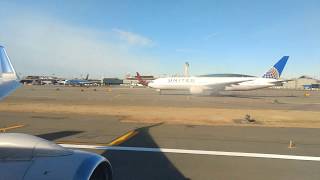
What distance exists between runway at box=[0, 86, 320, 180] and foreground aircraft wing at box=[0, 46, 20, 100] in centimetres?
363

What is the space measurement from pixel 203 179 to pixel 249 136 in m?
7.38

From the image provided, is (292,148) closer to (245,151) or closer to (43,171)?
(245,151)

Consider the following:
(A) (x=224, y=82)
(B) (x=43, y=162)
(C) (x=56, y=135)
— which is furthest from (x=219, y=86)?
(B) (x=43, y=162)

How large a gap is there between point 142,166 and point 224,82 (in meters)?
50.0

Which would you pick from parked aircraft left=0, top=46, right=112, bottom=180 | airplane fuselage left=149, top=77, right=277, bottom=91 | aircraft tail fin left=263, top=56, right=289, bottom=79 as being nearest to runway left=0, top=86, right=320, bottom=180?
parked aircraft left=0, top=46, right=112, bottom=180

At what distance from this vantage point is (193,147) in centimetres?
1245

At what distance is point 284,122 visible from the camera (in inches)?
826

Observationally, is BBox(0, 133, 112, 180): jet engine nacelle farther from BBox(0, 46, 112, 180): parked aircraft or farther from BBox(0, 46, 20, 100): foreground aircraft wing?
BBox(0, 46, 20, 100): foreground aircraft wing

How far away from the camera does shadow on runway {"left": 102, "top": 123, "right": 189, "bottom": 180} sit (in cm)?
846

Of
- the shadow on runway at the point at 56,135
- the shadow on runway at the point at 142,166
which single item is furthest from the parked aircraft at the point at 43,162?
the shadow on runway at the point at 56,135

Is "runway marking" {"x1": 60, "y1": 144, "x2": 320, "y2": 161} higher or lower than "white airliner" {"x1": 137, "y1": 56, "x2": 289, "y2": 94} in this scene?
lower

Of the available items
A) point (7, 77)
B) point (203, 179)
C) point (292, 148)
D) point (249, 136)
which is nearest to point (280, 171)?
point (203, 179)

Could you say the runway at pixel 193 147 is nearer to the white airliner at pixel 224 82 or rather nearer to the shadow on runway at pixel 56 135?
the shadow on runway at pixel 56 135

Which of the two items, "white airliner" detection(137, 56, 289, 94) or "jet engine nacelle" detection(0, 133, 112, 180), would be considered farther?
Result: "white airliner" detection(137, 56, 289, 94)
